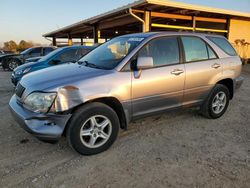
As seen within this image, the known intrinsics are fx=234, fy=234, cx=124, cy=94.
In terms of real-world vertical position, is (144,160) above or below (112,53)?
below

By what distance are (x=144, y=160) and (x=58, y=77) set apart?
5.50 ft

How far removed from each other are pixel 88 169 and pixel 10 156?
3.95 ft

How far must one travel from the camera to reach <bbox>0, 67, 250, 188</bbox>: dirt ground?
2.74 metres

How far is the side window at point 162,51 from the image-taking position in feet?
12.6

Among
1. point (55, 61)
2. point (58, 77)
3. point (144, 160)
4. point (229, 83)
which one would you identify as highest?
point (55, 61)

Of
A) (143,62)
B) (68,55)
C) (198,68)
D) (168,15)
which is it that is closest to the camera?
(143,62)

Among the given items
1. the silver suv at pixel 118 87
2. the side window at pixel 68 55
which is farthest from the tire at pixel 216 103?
the side window at pixel 68 55

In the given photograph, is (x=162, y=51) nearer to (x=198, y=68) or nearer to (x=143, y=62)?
(x=143, y=62)

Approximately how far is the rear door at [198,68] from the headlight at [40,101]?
2365 millimetres

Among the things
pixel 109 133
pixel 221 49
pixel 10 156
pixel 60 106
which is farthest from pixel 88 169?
pixel 221 49

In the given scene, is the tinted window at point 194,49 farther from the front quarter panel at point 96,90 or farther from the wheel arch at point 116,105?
the wheel arch at point 116,105

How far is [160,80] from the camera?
149 inches

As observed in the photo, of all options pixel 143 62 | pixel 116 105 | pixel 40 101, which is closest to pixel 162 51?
pixel 143 62

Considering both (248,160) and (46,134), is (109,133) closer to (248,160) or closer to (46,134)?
(46,134)
